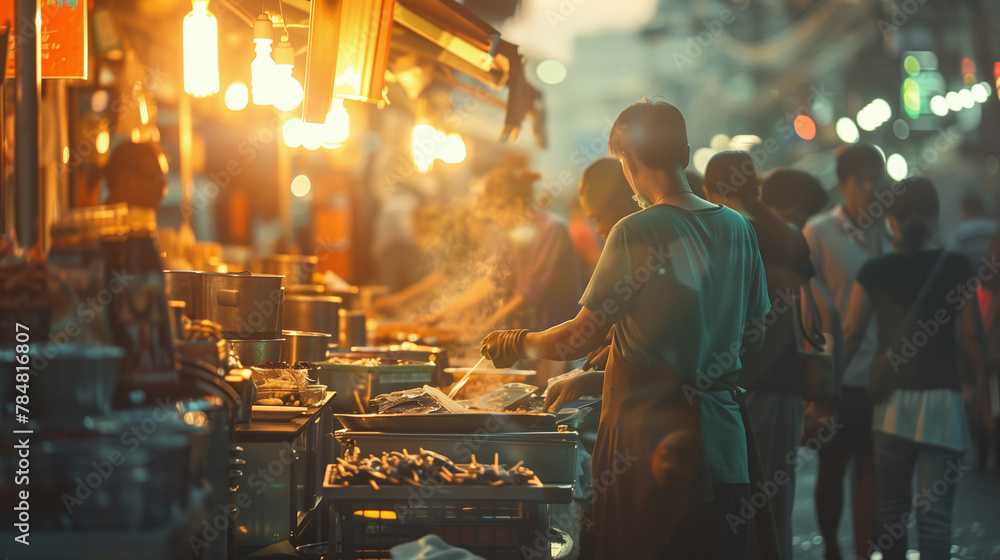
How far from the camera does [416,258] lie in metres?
11.7

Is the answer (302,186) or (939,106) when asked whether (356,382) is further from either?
(939,106)

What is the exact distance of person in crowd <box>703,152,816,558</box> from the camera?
432 cm

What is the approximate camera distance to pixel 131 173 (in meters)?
5.66

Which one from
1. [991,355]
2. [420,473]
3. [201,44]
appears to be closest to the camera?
[420,473]

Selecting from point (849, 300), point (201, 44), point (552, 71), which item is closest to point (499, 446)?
point (201, 44)

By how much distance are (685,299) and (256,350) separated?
1.84 m

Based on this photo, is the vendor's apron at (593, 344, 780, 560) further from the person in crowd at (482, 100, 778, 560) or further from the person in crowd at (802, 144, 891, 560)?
the person in crowd at (802, 144, 891, 560)

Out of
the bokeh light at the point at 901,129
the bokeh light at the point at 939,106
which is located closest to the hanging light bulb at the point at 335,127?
the bokeh light at the point at 939,106

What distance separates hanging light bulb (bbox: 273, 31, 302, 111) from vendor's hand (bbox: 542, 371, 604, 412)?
1.76m

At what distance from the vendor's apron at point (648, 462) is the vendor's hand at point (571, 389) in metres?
0.76

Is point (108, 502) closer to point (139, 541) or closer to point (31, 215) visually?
point (139, 541)

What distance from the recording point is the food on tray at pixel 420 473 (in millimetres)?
2602

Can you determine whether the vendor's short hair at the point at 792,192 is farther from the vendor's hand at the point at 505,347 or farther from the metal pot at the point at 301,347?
the metal pot at the point at 301,347

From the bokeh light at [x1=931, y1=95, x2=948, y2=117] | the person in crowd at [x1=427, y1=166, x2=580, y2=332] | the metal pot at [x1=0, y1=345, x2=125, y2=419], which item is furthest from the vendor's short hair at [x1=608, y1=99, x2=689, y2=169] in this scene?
the bokeh light at [x1=931, y1=95, x2=948, y2=117]
